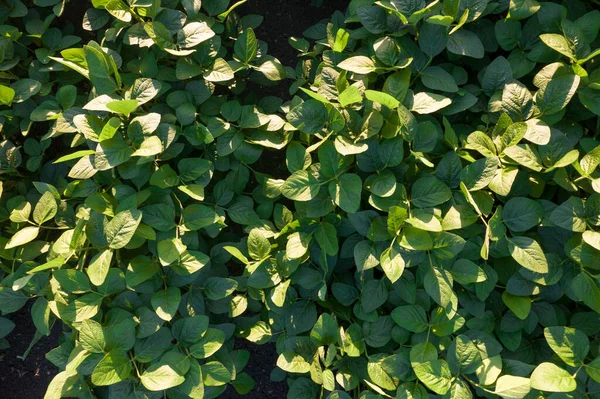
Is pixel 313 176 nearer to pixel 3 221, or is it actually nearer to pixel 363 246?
pixel 363 246

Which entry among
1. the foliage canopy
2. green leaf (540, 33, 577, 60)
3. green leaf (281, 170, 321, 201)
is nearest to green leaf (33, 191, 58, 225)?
the foliage canopy

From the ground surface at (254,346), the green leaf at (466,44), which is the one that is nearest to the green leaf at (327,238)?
the green leaf at (466,44)

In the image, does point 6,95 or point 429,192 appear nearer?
point 429,192

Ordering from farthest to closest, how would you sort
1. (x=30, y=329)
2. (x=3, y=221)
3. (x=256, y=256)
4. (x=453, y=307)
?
(x=30, y=329) → (x=3, y=221) → (x=256, y=256) → (x=453, y=307)

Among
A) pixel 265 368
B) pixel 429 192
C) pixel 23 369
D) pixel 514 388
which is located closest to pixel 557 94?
pixel 429 192

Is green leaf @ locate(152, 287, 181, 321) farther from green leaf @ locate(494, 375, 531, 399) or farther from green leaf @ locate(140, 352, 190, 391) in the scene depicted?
green leaf @ locate(494, 375, 531, 399)

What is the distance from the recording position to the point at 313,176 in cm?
133

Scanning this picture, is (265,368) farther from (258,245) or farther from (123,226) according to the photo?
(123,226)

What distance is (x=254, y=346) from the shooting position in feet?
6.63

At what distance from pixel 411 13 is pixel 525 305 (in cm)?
82

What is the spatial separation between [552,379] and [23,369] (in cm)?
197

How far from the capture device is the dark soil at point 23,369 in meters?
2.08

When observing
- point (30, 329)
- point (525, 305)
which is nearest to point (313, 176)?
point (525, 305)

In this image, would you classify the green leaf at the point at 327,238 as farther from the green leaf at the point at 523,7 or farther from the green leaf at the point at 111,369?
the green leaf at the point at 523,7
